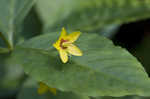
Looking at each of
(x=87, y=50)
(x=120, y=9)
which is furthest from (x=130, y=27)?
(x=87, y=50)

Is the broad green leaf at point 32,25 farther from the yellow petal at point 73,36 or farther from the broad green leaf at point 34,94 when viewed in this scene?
the yellow petal at point 73,36

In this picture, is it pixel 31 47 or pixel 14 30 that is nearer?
pixel 31 47

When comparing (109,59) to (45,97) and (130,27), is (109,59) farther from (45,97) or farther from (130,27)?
(130,27)

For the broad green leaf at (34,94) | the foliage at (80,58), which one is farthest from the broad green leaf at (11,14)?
the broad green leaf at (34,94)

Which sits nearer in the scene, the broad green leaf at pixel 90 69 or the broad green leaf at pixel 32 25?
the broad green leaf at pixel 90 69

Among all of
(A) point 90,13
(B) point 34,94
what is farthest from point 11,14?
(A) point 90,13

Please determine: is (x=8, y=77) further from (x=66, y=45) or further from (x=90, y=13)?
(x=66, y=45)

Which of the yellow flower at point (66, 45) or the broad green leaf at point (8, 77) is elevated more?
the yellow flower at point (66, 45)
